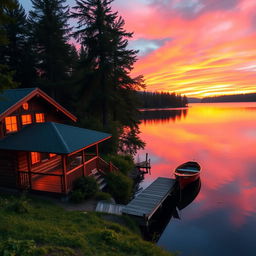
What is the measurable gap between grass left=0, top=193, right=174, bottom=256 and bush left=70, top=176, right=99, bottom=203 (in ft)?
5.58

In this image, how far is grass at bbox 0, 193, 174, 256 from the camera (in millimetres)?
5211

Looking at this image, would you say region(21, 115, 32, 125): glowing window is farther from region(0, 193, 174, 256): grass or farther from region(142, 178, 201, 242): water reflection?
region(142, 178, 201, 242): water reflection

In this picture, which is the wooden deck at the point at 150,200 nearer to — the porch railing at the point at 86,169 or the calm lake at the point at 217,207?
the calm lake at the point at 217,207

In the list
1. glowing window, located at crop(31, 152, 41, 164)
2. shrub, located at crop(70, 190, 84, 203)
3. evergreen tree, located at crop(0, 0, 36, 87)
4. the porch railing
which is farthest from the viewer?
evergreen tree, located at crop(0, 0, 36, 87)

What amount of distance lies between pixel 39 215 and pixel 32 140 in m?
4.25

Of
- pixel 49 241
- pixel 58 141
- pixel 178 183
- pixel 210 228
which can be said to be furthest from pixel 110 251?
pixel 178 183

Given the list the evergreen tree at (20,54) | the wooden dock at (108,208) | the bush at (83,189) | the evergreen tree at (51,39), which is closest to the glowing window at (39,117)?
the bush at (83,189)

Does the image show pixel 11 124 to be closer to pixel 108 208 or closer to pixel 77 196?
pixel 77 196

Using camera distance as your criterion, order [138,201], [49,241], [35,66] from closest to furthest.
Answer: [49,241] → [138,201] → [35,66]

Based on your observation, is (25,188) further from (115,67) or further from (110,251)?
(115,67)

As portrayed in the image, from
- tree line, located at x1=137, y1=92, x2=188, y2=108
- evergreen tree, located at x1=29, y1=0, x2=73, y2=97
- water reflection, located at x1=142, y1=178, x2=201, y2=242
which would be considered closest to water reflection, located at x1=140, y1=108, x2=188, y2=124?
tree line, located at x1=137, y1=92, x2=188, y2=108

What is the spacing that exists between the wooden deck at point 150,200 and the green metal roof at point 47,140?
424cm

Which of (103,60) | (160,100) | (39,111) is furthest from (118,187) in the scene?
(160,100)

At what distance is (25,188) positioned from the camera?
35.8 ft
